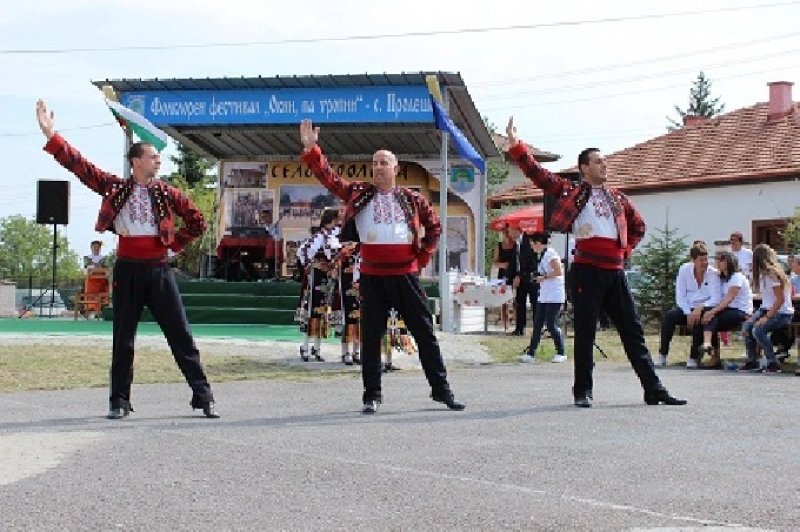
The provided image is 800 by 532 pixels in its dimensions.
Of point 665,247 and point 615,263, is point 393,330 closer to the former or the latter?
point 615,263

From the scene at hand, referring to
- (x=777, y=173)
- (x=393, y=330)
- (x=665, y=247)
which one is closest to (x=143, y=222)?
(x=393, y=330)

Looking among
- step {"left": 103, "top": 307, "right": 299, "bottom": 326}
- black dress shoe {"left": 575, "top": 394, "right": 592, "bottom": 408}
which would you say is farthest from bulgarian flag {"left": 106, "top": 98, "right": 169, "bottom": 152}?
black dress shoe {"left": 575, "top": 394, "right": 592, "bottom": 408}

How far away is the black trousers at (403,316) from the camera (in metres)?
9.48

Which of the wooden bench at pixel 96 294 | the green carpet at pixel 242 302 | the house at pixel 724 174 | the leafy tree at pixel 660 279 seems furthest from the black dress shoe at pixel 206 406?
the house at pixel 724 174

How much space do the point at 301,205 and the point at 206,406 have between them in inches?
742

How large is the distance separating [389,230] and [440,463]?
120 inches

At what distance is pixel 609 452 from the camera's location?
23.2ft

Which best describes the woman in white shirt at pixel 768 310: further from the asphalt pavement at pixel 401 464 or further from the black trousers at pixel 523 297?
Result: the black trousers at pixel 523 297

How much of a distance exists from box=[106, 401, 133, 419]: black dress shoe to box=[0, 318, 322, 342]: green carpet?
327 inches

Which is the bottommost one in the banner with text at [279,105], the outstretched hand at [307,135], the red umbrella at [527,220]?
the outstretched hand at [307,135]

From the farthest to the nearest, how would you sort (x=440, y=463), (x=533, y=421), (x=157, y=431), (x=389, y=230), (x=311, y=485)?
(x=389, y=230) < (x=533, y=421) < (x=157, y=431) < (x=440, y=463) < (x=311, y=485)

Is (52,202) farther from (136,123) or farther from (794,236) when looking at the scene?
(794,236)

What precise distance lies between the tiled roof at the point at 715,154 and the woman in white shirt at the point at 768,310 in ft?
69.0

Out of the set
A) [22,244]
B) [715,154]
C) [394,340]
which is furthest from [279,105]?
[22,244]
